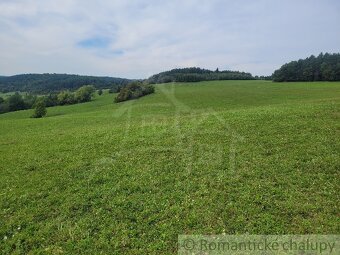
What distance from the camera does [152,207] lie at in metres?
14.6

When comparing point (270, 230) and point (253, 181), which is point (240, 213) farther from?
point (253, 181)

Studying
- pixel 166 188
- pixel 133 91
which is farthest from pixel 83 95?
pixel 166 188

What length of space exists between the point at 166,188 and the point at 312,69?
13295cm

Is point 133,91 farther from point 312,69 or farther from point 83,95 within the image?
point 312,69

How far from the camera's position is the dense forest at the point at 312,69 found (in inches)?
4755

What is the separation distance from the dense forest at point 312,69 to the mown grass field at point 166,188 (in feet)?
358

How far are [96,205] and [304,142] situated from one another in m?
15.1

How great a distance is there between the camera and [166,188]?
647 inches

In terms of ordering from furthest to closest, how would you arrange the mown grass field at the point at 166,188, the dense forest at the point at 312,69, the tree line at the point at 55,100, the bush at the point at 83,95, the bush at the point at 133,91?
the dense forest at the point at 312,69
the bush at the point at 83,95
the tree line at the point at 55,100
the bush at the point at 133,91
the mown grass field at the point at 166,188

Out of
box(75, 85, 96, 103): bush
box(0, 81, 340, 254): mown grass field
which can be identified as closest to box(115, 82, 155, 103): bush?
box(75, 85, 96, 103): bush

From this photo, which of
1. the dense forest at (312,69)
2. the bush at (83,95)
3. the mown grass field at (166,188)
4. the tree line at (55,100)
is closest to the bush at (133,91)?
the bush at (83,95)

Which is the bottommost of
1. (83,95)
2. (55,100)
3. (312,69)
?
(55,100)

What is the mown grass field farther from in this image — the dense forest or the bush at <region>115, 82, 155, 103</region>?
the dense forest

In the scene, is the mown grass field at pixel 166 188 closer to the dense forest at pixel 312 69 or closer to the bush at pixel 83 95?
the bush at pixel 83 95
